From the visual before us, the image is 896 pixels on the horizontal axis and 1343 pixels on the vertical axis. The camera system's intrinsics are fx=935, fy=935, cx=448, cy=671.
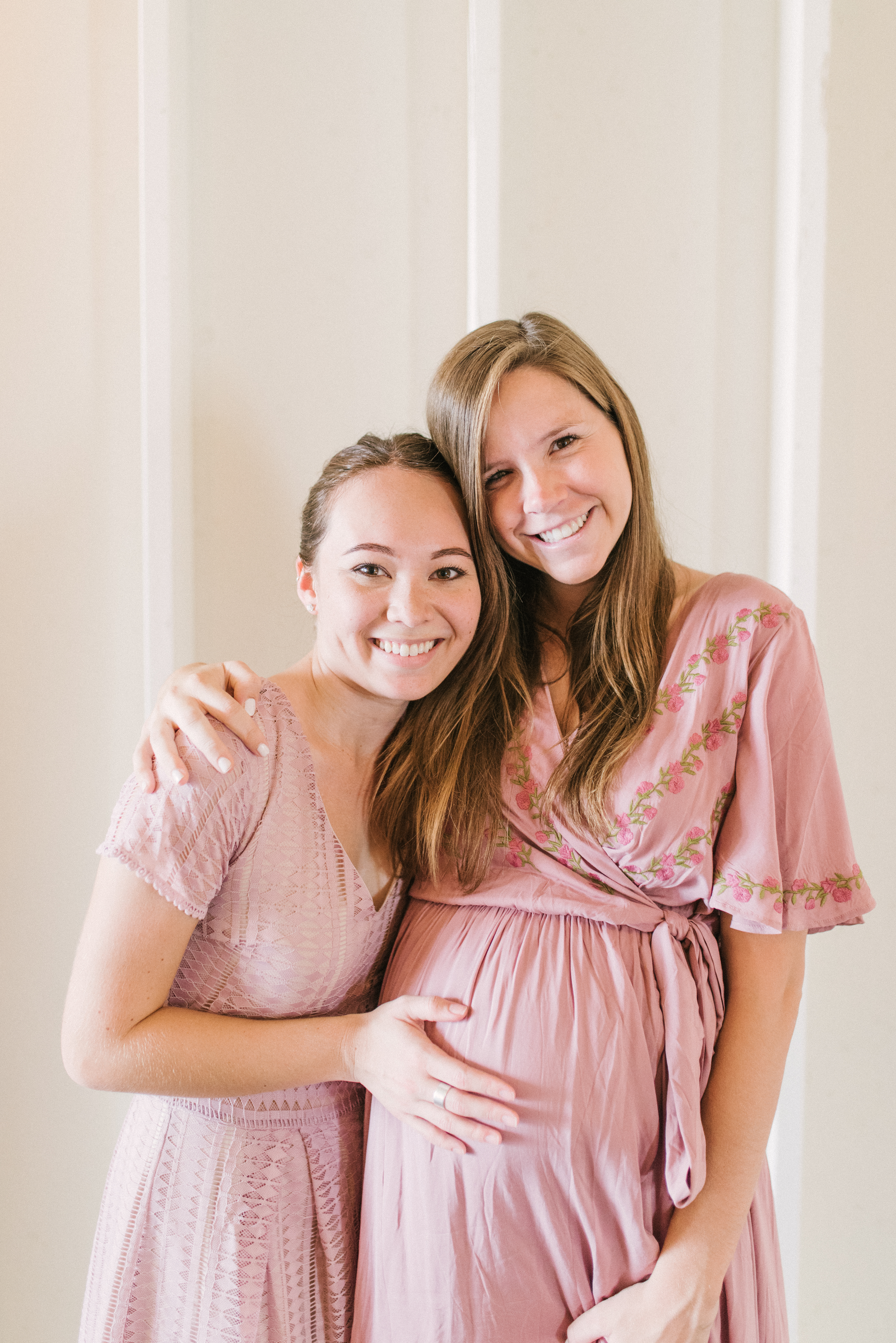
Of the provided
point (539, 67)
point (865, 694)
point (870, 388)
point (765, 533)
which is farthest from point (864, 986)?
point (539, 67)

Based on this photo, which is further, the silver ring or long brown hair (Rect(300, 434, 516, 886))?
long brown hair (Rect(300, 434, 516, 886))

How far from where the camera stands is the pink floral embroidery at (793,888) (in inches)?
39.6

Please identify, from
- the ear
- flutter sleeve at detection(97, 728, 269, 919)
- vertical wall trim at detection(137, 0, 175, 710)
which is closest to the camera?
flutter sleeve at detection(97, 728, 269, 919)

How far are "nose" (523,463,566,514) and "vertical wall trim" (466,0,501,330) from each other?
498 mm

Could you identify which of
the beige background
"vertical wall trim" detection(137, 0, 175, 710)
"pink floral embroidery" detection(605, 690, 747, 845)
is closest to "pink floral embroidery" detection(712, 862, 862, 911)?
"pink floral embroidery" detection(605, 690, 747, 845)

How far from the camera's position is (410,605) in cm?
106

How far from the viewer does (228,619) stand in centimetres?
158

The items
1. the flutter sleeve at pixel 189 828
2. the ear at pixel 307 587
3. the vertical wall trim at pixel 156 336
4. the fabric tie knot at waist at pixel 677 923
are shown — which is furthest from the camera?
the vertical wall trim at pixel 156 336

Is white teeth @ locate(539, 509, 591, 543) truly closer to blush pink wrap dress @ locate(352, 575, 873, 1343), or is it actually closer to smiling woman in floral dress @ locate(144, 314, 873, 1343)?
smiling woman in floral dress @ locate(144, 314, 873, 1343)

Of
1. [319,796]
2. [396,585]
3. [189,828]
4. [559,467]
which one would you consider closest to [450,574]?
[396,585]

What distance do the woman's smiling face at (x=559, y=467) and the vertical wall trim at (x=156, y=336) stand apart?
24.6 inches

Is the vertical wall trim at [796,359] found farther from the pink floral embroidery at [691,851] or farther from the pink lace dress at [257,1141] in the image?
the pink lace dress at [257,1141]

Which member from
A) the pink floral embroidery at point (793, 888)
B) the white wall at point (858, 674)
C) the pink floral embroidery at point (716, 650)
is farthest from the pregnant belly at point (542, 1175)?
the white wall at point (858, 674)

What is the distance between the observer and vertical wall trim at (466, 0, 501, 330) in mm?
1481
